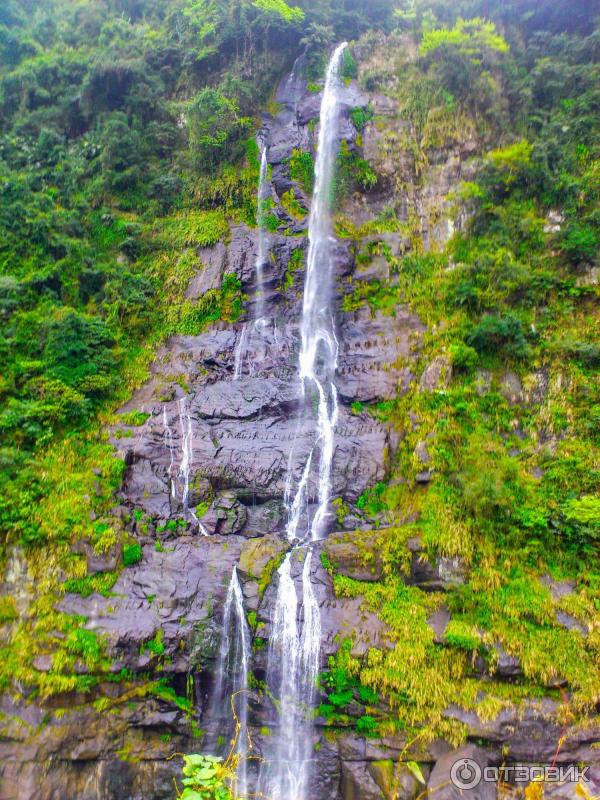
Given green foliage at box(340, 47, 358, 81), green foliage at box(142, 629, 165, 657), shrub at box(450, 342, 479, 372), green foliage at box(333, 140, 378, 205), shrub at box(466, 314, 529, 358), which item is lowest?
green foliage at box(142, 629, 165, 657)

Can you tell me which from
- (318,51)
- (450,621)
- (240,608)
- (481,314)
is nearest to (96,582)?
(240,608)

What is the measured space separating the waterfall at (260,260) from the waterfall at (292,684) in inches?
267

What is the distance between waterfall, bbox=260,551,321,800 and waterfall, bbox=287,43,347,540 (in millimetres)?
1897

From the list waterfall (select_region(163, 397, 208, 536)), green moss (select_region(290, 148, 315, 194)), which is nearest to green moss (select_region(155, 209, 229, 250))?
green moss (select_region(290, 148, 315, 194))

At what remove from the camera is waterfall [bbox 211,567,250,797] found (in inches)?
402

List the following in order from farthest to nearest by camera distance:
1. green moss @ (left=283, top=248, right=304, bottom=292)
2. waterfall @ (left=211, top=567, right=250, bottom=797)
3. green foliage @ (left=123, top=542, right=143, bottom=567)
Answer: green moss @ (left=283, top=248, right=304, bottom=292) < green foliage @ (left=123, top=542, right=143, bottom=567) < waterfall @ (left=211, top=567, right=250, bottom=797)

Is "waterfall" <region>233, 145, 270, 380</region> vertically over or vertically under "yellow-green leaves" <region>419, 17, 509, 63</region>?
under

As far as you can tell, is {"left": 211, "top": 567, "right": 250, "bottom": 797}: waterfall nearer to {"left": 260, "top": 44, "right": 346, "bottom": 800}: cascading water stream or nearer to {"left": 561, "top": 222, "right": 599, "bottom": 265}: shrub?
{"left": 260, "top": 44, "right": 346, "bottom": 800}: cascading water stream

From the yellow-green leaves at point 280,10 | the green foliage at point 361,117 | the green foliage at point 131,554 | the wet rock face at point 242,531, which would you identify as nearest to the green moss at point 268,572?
the wet rock face at point 242,531

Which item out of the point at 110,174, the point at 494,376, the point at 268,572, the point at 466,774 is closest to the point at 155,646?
the point at 268,572

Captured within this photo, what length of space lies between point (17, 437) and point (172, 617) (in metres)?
5.95

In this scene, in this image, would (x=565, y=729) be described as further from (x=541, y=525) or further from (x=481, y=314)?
(x=481, y=314)

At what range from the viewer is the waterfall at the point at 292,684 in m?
9.60

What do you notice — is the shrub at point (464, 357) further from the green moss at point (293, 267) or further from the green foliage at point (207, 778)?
the green foliage at point (207, 778)
